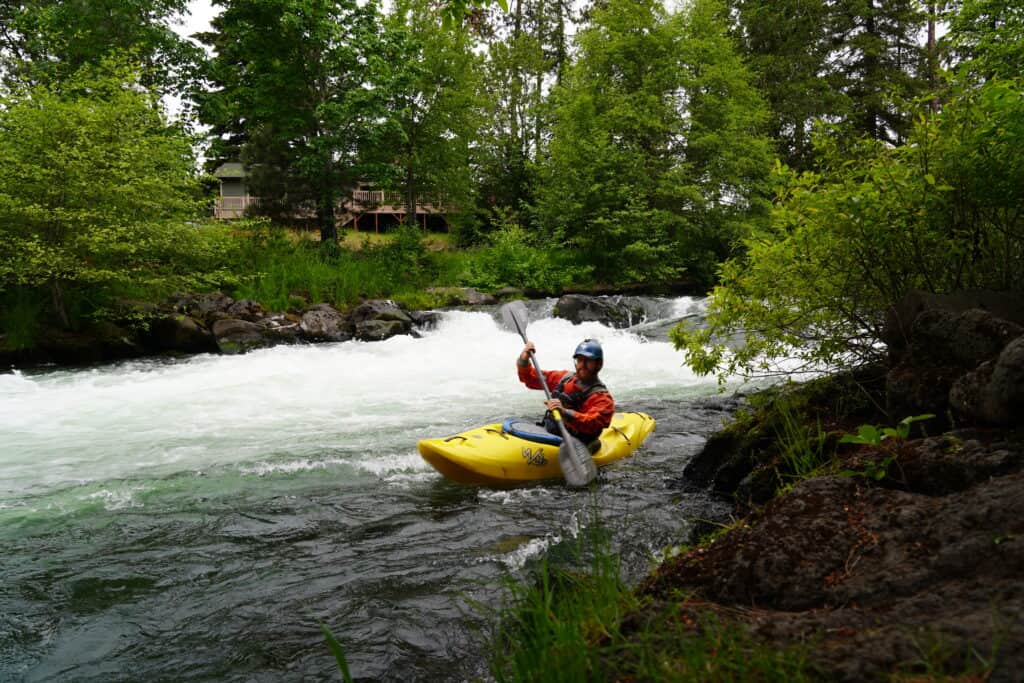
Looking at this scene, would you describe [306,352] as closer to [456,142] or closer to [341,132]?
[341,132]

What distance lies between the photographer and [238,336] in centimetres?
1154

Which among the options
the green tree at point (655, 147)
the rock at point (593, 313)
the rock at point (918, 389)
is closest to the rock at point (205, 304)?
the rock at point (593, 313)

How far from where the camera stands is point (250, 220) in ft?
48.8

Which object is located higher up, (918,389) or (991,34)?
(991,34)

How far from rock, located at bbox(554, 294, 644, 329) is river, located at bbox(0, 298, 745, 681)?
534 cm

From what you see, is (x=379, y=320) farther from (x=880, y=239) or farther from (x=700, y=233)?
(x=880, y=239)

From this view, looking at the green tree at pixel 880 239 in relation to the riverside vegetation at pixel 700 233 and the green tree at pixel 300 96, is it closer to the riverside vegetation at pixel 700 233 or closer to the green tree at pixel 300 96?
the riverside vegetation at pixel 700 233

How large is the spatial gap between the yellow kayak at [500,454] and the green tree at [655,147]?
41.2ft

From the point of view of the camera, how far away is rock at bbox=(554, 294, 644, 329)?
13.7 metres

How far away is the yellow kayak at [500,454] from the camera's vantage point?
4.54m

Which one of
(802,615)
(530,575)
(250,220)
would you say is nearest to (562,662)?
(802,615)

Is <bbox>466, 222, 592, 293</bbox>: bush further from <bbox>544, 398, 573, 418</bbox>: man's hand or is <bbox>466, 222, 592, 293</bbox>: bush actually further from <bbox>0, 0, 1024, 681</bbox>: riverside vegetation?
<bbox>544, 398, 573, 418</bbox>: man's hand

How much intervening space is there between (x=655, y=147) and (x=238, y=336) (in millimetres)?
12499

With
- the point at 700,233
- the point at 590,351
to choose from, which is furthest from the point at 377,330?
the point at 700,233
